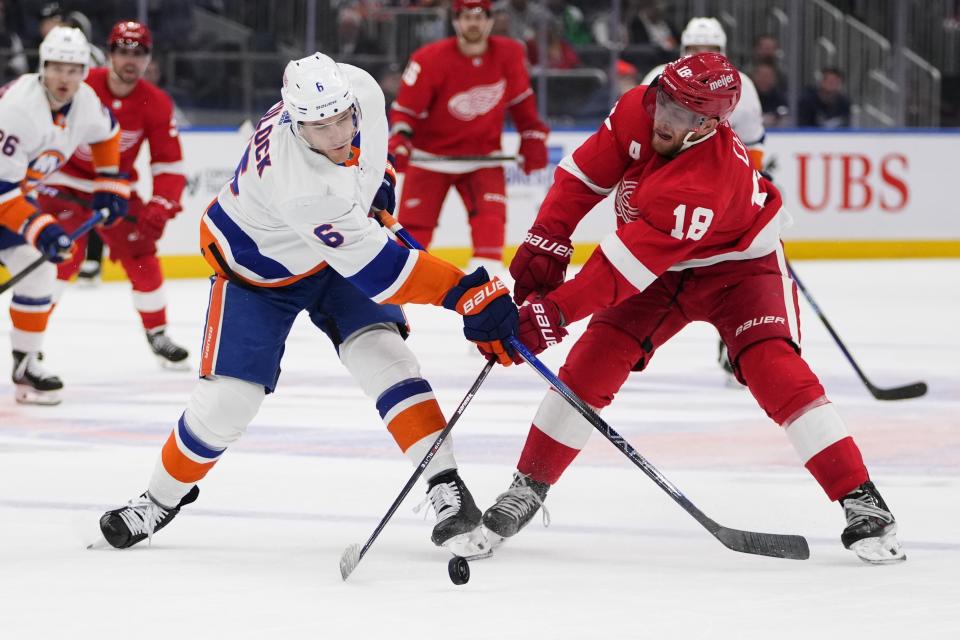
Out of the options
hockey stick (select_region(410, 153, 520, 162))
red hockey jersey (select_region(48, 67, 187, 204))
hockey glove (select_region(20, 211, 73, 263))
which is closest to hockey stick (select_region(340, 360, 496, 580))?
hockey glove (select_region(20, 211, 73, 263))

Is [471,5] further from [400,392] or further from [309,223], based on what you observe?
[309,223]

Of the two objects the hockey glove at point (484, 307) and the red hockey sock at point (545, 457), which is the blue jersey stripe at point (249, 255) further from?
the red hockey sock at point (545, 457)

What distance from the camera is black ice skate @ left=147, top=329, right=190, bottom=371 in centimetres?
542

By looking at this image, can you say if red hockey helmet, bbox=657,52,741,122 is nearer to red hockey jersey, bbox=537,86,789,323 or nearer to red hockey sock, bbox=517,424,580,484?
red hockey jersey, bbox=537,86,789,323

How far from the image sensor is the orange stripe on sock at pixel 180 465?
2.92 metres

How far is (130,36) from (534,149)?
1.77 meters

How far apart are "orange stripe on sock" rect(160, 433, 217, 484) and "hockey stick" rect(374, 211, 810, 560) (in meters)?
0.65

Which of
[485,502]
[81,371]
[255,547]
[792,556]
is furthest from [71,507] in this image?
[81,371]

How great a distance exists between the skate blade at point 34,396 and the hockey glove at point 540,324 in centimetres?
238

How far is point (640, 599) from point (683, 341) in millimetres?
3899

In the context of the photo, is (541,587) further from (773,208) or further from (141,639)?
(773,208)

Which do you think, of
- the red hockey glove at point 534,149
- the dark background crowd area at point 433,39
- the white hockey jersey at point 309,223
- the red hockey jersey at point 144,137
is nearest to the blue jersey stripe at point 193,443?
the white hockey jersey at point 309,223

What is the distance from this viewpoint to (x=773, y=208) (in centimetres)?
304

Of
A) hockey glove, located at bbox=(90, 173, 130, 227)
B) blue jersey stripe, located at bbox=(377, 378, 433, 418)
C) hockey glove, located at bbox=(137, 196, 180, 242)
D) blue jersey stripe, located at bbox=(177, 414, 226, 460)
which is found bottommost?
hockey glove, located at bbox=(137, 196, 180, 242)
